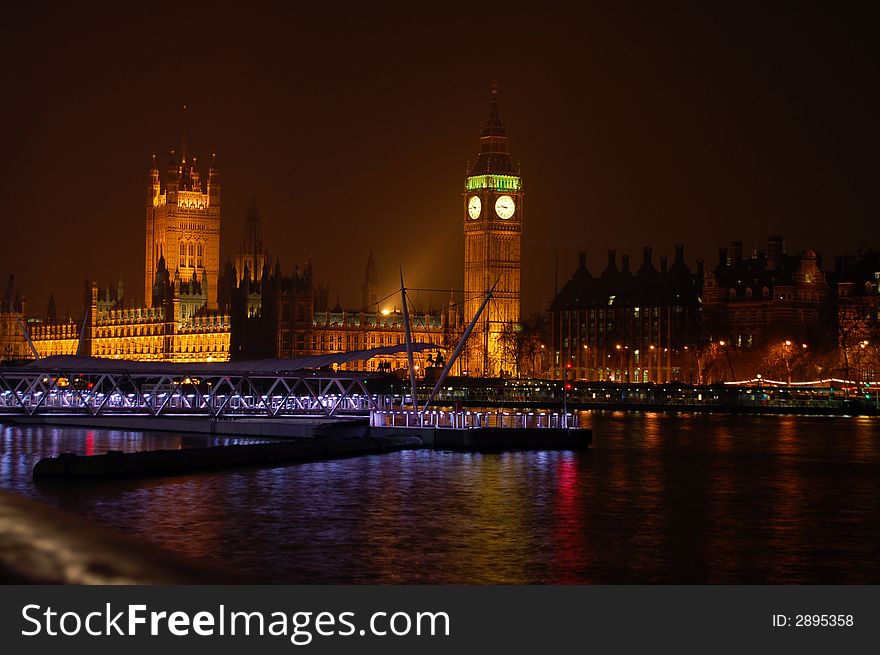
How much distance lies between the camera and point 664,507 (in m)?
39.4

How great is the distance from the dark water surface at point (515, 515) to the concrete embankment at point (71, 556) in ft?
54.5

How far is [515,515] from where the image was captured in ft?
119

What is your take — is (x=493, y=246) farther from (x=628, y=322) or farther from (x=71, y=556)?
(x=71, y=556)

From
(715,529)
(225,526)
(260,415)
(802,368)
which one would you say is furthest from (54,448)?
(802,368)

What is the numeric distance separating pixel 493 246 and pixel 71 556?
170690 millimetres

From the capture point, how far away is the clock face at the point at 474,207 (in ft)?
590

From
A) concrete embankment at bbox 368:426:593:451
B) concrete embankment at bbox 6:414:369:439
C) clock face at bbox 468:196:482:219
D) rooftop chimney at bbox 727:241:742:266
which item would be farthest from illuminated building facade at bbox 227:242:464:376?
concrete embankment at bbox 368:426:593:451

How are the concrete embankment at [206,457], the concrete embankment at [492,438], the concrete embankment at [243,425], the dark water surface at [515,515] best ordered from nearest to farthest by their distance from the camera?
the dark water surface at [515,515] → the concrete embankment at [206,457] → the concrete embankment at [492,438] → the concrete embankment at [243,425]

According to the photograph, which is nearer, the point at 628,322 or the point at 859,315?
the point at 859,315

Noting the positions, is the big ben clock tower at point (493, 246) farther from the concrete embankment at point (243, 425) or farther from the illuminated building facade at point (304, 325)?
the concrete embankment at point (243, 425)

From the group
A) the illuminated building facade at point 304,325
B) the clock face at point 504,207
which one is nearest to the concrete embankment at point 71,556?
the illuminated building facade at point 304,325

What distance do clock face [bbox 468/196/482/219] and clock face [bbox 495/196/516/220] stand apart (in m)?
2.19

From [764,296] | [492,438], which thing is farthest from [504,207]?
[492,438]

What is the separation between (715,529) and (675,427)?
54.8 metres
